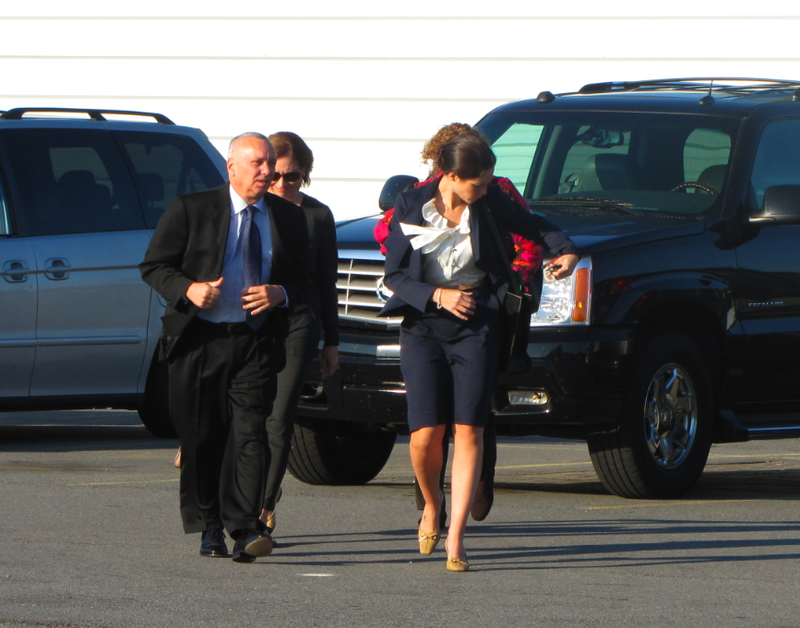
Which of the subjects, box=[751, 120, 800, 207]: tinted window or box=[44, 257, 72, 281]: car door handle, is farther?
box=[44, 257, 72, 281]: car door handle

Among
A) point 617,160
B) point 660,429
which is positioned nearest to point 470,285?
point 660,429

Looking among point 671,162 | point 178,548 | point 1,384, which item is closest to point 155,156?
point 1,384

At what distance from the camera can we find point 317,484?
9.21 meters

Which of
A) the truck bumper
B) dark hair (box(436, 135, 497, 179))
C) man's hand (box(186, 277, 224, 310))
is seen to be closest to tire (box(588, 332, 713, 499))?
the truck bumper

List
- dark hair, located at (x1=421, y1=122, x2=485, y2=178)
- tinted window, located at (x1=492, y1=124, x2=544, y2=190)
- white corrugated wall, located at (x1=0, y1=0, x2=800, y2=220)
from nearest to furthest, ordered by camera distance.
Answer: dark hair, located at (x1=421, y1=122, x2=485, y2=178), tinted window, located at (x1=492, y1=124, x2=544, y2=190), white corrugated wall, located at (x1=0, y1=0, x2=800, y2=220)

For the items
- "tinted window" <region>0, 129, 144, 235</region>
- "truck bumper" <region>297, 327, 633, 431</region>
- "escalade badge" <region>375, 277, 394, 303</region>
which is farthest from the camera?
"tinted window" <region>0, 129, 144, 235</region>

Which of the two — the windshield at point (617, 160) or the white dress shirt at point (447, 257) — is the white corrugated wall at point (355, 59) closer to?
the windshield at point (617, 160)

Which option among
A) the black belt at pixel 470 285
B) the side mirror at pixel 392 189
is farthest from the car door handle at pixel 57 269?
the black belt at pixel 470 285

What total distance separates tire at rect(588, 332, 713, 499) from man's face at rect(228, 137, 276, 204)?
239 cm

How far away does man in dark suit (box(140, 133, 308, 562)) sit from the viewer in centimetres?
664

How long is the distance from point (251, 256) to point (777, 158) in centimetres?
361

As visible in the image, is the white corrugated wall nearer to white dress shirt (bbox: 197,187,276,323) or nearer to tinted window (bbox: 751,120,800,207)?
tinted window (bbox: 751,120,800,207)

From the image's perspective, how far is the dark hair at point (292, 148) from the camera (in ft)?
24.4

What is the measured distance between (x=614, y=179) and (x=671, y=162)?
31 centimetres
